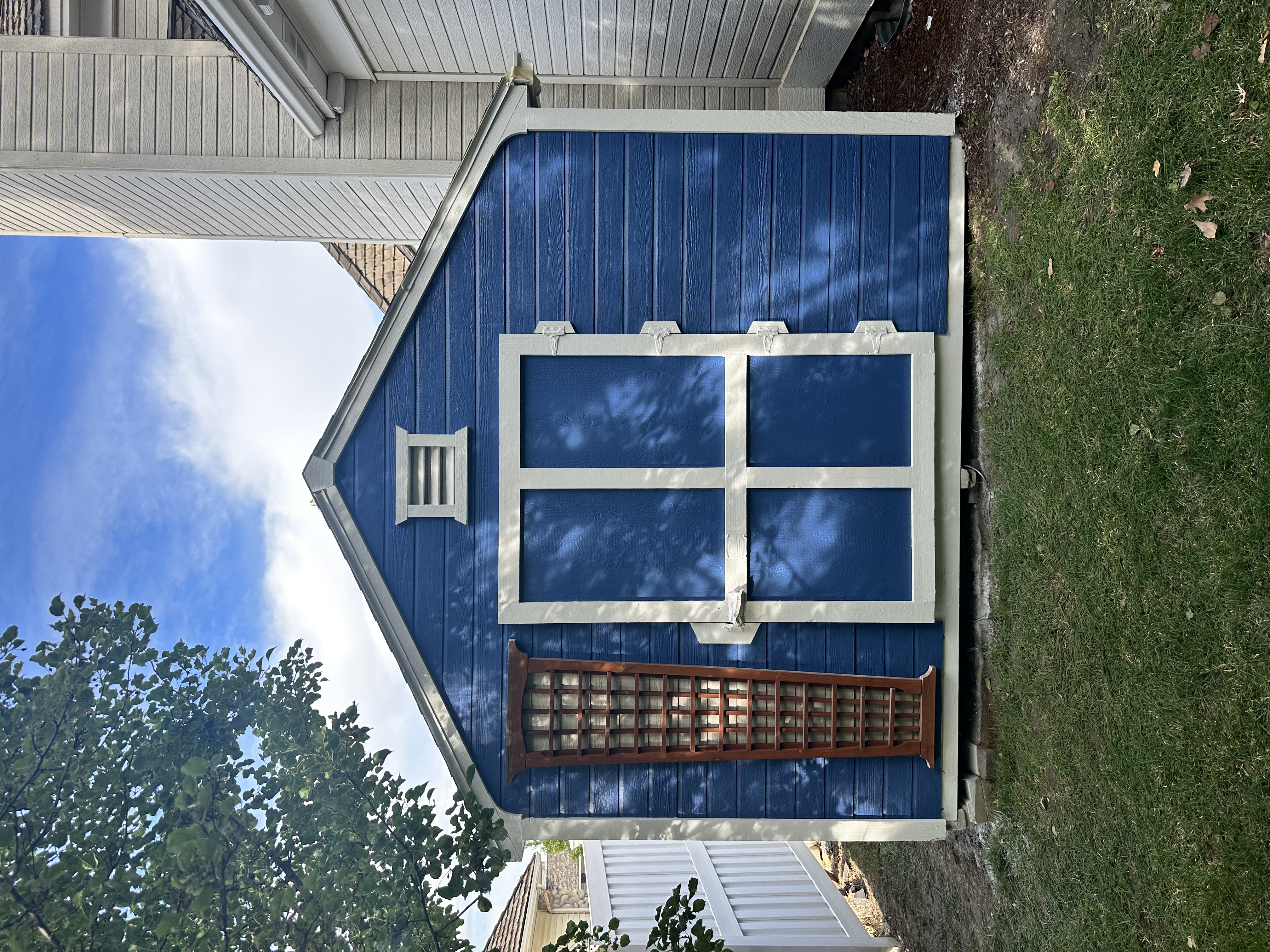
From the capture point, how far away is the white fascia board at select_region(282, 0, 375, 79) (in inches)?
279

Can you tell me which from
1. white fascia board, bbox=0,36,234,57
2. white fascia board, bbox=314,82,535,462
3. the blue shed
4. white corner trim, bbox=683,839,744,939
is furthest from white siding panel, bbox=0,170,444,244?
white corner trim, bbox=683,839,744,939

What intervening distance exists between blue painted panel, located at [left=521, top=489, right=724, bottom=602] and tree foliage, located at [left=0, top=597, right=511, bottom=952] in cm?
191

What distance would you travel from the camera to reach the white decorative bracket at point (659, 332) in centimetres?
614

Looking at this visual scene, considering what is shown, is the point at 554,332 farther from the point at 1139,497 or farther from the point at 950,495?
the point at 1139,497

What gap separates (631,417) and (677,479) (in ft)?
1.98

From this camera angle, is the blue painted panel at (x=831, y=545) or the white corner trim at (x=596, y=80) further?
the white corner trim at (x=596, y=80)

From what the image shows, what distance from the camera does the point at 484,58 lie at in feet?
26.3

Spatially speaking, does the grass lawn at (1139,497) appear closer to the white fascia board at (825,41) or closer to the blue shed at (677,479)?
the blue shed at (677,479)

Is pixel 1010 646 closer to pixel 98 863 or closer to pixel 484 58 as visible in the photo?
pixel 98 863

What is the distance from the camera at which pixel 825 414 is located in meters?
6.19

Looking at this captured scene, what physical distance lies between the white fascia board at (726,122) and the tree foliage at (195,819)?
14.4 ft

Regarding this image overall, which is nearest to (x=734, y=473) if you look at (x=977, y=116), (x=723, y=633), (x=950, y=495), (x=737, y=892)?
(x=723, y=633)

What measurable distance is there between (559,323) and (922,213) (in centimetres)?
305

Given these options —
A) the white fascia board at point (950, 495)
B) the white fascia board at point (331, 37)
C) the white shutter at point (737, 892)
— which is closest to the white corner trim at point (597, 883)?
the white shutter at point (737, 892)
